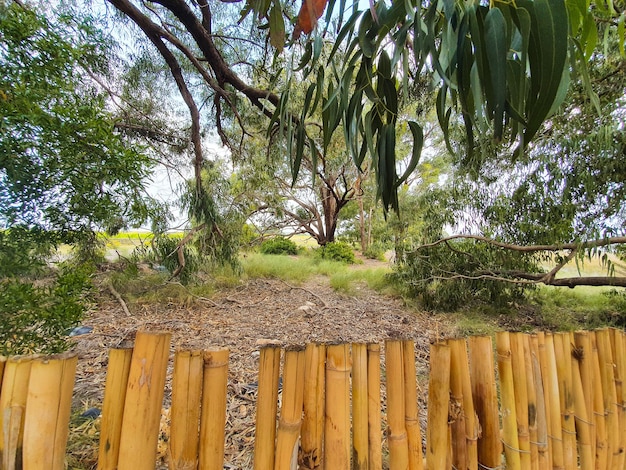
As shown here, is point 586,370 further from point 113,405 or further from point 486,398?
point 113,405

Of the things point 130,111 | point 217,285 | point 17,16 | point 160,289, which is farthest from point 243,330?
point 130,111

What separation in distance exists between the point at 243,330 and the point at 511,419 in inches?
70.1

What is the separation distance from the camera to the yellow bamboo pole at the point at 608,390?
0.97 m

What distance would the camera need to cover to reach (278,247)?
826cm

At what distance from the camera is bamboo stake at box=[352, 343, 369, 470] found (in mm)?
646

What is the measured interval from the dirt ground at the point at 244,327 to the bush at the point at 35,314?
0.20 metres

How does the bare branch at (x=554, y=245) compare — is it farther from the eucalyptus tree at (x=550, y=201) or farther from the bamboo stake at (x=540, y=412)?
the bamboo stake at (x=540, y=412)

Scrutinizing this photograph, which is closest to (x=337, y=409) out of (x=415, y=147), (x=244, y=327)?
(x=415, y=147)

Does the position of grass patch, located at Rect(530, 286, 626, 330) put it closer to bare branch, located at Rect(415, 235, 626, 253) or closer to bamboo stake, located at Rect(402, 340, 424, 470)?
bare branch, located at Rect(415, 235, 626, 253)

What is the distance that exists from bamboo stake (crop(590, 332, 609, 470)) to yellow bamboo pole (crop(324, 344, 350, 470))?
0.88 m

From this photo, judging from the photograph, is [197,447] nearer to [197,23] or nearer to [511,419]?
[511,419]

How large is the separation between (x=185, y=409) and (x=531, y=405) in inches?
34.1

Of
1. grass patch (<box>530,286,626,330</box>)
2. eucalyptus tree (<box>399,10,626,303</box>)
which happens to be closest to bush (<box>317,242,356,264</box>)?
eucalyptus tree (<box>399,10,626,303</box>)

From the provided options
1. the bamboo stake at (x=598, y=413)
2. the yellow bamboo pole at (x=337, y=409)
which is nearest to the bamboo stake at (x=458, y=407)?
the yellow bamboo pole at (x=337, y=409)
